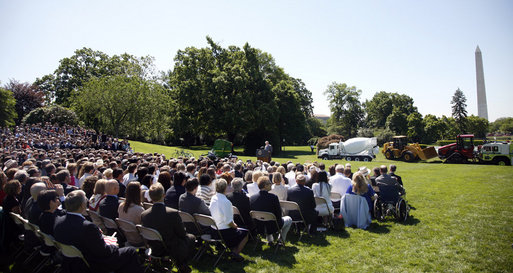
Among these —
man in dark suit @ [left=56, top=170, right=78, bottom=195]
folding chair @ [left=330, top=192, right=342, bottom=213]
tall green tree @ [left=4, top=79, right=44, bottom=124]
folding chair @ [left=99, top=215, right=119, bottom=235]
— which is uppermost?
tall green tree @ [left=4, top=79, right=44, bottom=124]

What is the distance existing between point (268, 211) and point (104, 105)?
2929cm

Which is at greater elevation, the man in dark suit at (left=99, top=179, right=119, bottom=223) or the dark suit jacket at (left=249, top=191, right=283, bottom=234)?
the man in dark suit at (left=99, top=179, right=119, bottom=223)

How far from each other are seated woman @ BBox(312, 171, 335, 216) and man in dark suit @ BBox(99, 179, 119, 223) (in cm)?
434

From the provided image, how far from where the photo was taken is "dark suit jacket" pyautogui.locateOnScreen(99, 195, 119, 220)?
4695mm

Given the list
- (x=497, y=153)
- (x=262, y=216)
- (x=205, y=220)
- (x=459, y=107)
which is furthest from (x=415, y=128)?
(x=205, y=220)

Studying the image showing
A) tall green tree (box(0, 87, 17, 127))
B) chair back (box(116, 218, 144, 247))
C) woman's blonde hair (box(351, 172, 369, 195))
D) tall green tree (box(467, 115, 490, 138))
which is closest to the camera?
chair back (box(116, 218, 144, 247))

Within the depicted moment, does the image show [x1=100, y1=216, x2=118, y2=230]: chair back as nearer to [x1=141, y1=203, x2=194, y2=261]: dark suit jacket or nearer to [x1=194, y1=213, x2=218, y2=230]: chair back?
[x1=141, y1=203, x2=194, y2=261]: dark suit jacket

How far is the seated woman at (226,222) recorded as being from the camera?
504cm

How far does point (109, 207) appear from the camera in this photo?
15.4 ft

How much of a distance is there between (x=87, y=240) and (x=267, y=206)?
300cm

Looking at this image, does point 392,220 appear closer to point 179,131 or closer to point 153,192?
point 153,192

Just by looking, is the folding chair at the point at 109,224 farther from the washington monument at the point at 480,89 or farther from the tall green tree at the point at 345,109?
the washington monument at the point at 480,89

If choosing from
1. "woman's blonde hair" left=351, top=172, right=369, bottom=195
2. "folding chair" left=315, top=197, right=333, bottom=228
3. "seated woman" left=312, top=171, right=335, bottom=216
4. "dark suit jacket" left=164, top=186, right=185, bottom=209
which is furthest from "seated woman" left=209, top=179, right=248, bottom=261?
"woman's blonde hair" left=351, top=172, right=369, bottom=195

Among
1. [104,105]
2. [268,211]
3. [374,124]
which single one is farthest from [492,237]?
[374,124]
